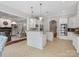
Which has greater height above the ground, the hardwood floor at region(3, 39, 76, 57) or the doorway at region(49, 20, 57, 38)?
the doorway at region(49, 20, 57, 38)

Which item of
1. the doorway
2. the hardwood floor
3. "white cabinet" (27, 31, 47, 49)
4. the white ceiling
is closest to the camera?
the hardwood floor

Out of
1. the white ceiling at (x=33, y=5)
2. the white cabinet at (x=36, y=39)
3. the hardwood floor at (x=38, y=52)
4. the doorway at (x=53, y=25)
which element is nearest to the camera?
the hardwood floor at (x=38, y=52)

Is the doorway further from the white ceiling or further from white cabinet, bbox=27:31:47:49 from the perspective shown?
white cabinet, bbox=27:31:47:49

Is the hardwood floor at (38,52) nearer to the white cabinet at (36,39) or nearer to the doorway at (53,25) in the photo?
the white cabinet at (36,39)

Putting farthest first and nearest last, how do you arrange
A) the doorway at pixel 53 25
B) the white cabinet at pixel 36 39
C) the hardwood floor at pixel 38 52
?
the doorway at pixel 53 25 → the white cabinet at pixel 36 39 → the hardwood floor at pixel 38 52

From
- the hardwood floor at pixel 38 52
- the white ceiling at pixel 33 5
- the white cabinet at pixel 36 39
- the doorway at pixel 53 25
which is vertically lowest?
the hardwood floor at pixel 38 52

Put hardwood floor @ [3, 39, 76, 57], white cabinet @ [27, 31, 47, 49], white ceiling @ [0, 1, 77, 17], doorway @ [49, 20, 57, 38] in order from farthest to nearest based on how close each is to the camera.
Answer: doorway @ [49, 20, 57, 38]
white ceiling @ [0, 1, 77, 17]
white cabinet @ [27, 31, 47, 49]
hardwood floor @ [3, 39, 76, 57]

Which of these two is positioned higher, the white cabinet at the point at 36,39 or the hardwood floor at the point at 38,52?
the white cabinet at the point at 36,39

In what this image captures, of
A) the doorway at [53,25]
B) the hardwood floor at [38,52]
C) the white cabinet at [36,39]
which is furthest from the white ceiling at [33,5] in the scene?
the doorway at [53,25]

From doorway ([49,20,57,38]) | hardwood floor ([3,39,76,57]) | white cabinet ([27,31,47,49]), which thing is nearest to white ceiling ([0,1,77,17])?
white cabinet ([27,31,47,49])

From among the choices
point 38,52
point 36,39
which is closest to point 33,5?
point 36,39

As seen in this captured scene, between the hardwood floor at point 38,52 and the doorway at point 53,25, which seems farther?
the doorway at point 53,25

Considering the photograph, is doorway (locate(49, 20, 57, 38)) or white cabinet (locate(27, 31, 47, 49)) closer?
white cabinet (locate(27, 31, 47, 49))

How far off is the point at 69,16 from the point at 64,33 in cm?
199
